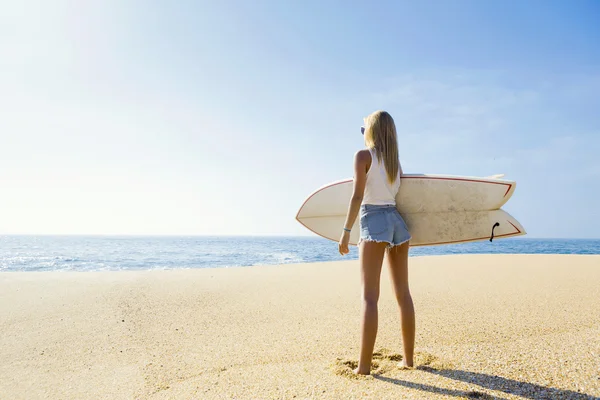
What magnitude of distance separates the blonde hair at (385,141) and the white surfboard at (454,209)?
49 centimetres

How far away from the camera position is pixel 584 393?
1804 mm

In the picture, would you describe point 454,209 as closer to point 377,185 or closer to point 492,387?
point 377,185

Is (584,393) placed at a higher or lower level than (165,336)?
higher

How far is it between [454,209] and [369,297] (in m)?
1.28

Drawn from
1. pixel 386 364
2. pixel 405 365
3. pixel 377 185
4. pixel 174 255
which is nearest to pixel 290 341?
pixel 386 364

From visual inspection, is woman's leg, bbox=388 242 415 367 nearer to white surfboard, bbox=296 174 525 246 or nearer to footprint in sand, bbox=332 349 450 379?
footprint in sand, bbox=332 349 450 379

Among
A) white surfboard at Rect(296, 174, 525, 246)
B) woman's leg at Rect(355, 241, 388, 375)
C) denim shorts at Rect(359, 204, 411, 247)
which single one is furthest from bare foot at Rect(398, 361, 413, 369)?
white surfboard at Rect(296, 174, 525, 246)

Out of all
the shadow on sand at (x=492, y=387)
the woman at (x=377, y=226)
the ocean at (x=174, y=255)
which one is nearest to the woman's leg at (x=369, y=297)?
the woman at (x=377, y=226)

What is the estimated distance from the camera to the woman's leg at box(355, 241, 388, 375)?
219 centimetres

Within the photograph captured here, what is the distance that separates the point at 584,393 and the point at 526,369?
1.19 feet

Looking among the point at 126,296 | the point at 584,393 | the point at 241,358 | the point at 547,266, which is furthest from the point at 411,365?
the point at 547,266

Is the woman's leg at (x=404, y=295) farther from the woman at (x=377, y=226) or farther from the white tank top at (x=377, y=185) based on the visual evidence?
the white tank top at (x=377, y=185)

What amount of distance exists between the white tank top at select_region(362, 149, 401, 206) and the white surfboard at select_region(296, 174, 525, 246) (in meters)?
0.50

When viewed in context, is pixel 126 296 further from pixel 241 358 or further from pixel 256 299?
pixel 241 358
